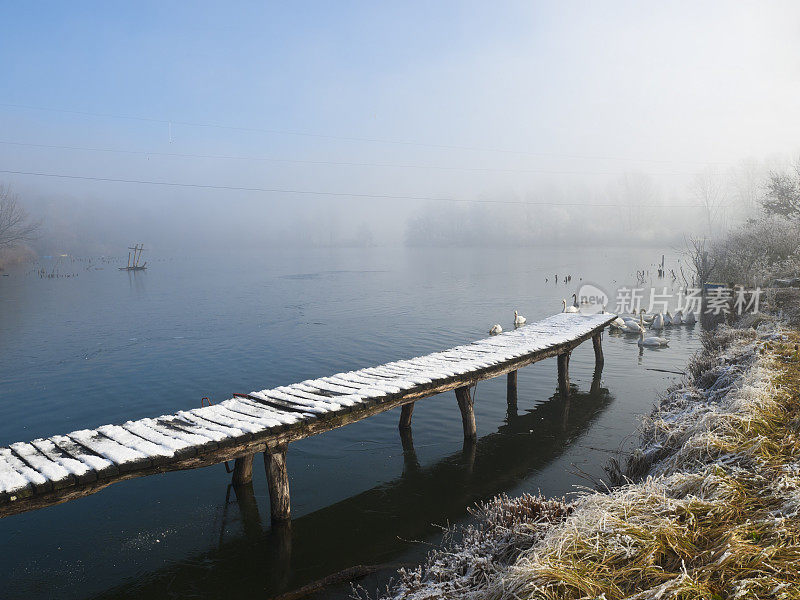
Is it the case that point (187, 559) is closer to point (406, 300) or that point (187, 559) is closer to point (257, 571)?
point (257, 571)

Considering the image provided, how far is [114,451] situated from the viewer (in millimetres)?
7402

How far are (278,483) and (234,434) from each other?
55.3 inches

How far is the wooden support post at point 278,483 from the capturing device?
8695 mm

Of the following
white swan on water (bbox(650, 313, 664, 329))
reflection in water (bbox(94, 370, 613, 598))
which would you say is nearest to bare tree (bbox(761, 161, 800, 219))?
white swan on water (bbox(650, 313, 664, 329))

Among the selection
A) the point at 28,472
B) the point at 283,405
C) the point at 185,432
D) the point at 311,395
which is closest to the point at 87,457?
the point at 28,472

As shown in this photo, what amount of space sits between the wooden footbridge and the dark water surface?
955 millimetres

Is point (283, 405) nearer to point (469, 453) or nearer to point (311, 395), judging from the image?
point (311, 395)

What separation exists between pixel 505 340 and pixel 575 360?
21.3ft

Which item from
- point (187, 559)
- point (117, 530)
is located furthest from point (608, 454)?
point (117, 530)

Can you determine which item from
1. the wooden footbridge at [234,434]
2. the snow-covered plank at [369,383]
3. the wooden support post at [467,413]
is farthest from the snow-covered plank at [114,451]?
the wooden support post at [467,413]

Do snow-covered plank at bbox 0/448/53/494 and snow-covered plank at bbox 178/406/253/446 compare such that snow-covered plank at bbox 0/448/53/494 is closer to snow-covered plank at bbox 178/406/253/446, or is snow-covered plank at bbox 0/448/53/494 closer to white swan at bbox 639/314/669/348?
snow-covered plank at bbox 178/406/253/446

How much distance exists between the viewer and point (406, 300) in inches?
1614

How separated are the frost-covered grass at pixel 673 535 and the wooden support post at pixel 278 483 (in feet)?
11.0

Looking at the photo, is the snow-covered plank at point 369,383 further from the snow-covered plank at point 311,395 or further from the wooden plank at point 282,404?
the wooden plank at point 282,404
